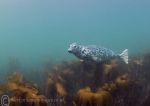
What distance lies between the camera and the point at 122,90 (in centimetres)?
520

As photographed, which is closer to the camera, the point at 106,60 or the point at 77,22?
the point at 106,60

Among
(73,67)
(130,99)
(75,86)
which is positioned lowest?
(130,99)

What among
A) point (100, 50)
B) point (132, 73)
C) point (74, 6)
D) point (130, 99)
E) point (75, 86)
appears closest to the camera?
point (130, 99)

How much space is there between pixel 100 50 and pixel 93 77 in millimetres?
899

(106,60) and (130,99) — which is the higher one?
(106,60)

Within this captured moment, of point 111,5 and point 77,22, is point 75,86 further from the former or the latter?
point 111,5

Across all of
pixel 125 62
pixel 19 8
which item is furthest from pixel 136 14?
pixel 125 62

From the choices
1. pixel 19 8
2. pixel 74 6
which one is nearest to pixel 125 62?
pixel 19 8

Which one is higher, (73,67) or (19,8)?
(19,8)

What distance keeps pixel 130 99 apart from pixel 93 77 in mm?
868

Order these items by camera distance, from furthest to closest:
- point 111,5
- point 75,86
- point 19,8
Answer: point 111,5 < point 19,8 < point 75,86

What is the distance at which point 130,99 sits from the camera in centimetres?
519

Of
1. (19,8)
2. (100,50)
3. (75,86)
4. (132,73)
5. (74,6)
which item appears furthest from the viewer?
(74,6)

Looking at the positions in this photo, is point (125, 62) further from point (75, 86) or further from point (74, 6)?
point (74, 6)
